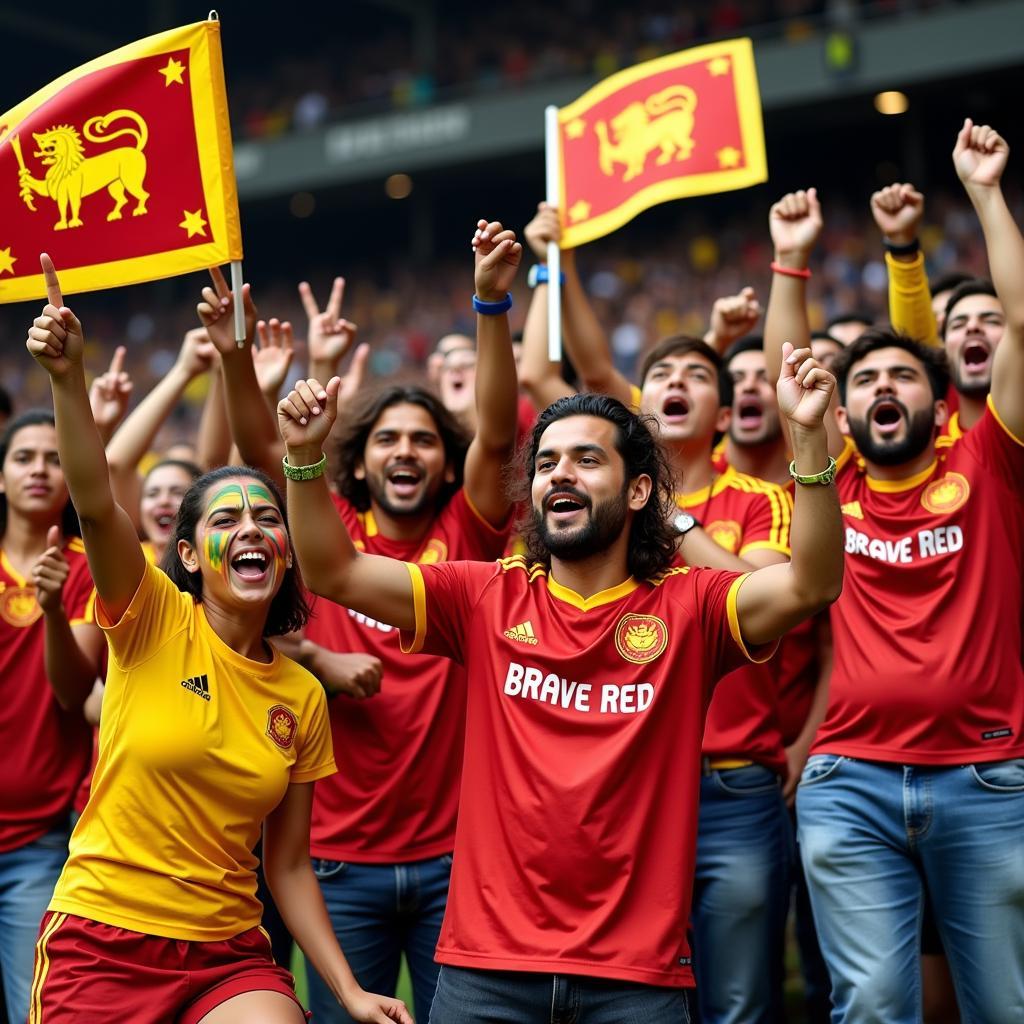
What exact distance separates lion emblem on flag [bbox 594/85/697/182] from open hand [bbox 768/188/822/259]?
0.94 meters

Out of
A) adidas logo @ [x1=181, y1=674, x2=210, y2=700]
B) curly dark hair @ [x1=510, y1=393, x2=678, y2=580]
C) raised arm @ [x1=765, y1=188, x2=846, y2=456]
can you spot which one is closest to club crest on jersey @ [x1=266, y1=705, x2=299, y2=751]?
adidas logo @ [x1=181, y1=674, x2=210, y2=700]

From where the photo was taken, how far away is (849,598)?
14.7 ft

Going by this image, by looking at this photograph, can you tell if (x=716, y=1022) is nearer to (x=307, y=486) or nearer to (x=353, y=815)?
(x=353, y=815)

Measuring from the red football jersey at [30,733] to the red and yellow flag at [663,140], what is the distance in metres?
2.54

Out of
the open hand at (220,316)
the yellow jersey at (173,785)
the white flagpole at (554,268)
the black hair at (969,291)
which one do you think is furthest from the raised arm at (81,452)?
the black hair at (969,291)

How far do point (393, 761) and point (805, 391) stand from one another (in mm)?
1851

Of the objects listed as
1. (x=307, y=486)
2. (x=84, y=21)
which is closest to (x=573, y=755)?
(x=307, y=486)

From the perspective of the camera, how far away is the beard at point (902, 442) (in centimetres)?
452

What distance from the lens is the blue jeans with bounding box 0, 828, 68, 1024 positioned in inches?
179

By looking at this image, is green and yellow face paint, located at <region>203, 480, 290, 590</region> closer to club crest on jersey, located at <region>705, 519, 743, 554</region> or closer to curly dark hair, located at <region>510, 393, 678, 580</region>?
curly dark hair, located at <region>510, 393, 678, 580</region>

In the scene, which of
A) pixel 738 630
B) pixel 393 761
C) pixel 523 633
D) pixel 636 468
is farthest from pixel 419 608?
pixel 393 761

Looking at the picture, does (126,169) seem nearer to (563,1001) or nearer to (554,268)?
(554,268)

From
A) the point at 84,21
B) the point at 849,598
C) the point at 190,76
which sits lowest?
the point at 849,598

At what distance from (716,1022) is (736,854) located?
0.52 meters
